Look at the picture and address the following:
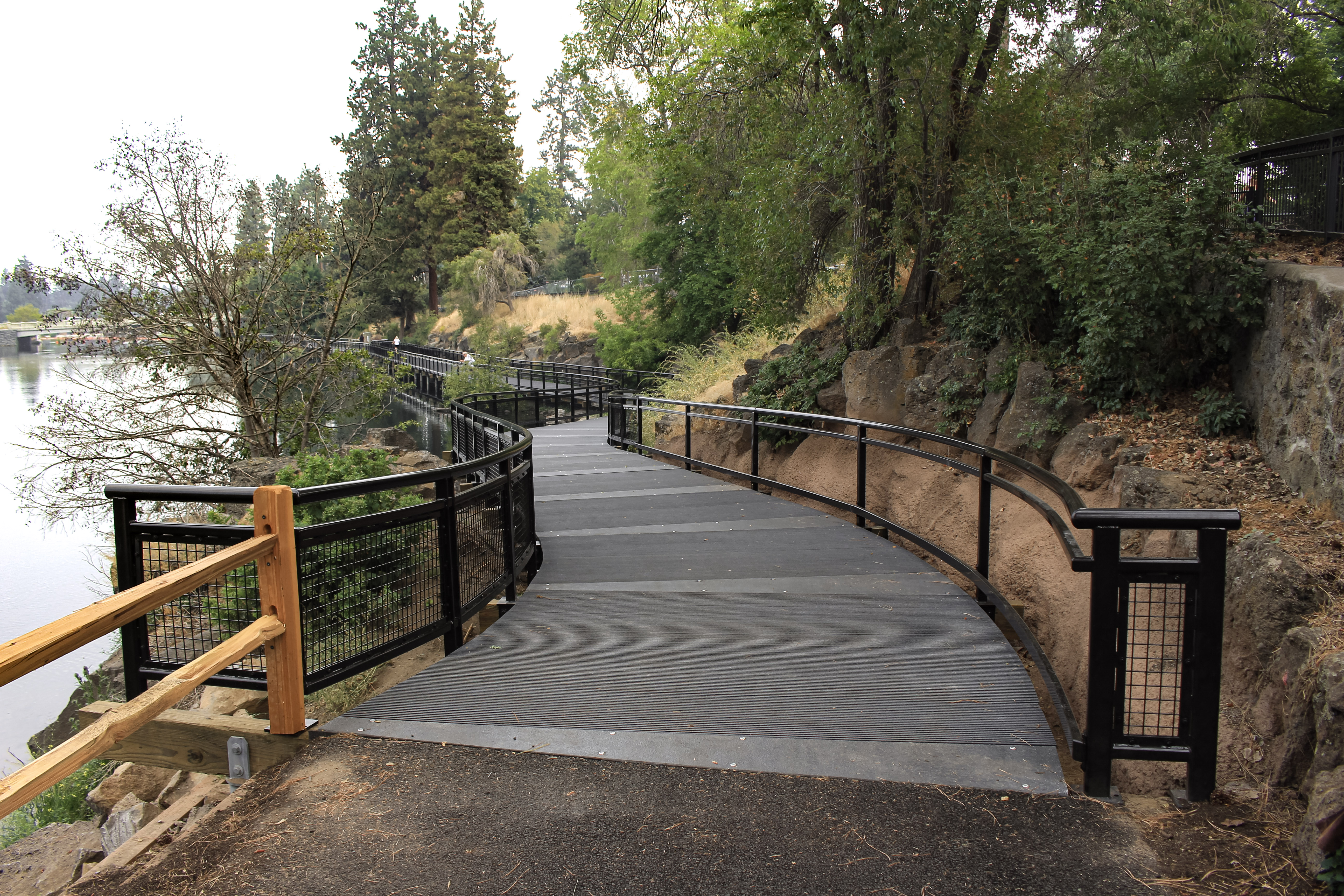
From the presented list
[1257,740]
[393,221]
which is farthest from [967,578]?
[393,221]

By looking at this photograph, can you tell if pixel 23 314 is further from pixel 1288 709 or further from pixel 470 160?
pixel 1288 709

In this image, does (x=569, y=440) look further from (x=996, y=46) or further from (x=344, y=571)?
(x=344, y=571)

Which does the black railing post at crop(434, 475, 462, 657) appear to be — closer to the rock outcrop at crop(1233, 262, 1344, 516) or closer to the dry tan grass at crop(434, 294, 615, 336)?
the rock outcrop at crop(1233, 262, 1344, 516)

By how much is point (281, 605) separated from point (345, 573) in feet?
2.33

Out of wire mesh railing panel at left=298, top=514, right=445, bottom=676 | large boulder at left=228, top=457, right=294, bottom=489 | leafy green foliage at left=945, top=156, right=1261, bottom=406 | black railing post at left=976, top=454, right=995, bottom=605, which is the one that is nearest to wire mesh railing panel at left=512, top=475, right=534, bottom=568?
wire mesh railing panel at left=298, top=514, right=445, bottom=676

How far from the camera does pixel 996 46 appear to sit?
10.4 m

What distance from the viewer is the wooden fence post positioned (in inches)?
150

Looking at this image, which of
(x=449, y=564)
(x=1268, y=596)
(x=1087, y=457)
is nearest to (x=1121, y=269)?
(x=1087, y=457)

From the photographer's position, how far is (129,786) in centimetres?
689

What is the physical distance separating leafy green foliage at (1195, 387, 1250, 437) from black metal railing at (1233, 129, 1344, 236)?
6.90 ft

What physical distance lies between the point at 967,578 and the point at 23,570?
2306 cm

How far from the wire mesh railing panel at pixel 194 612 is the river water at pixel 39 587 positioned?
337cm

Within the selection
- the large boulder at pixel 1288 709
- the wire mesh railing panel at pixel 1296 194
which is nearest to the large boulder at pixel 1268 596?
the large boulder at pixel 1288 709

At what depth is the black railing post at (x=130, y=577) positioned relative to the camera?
4230 millimetres
